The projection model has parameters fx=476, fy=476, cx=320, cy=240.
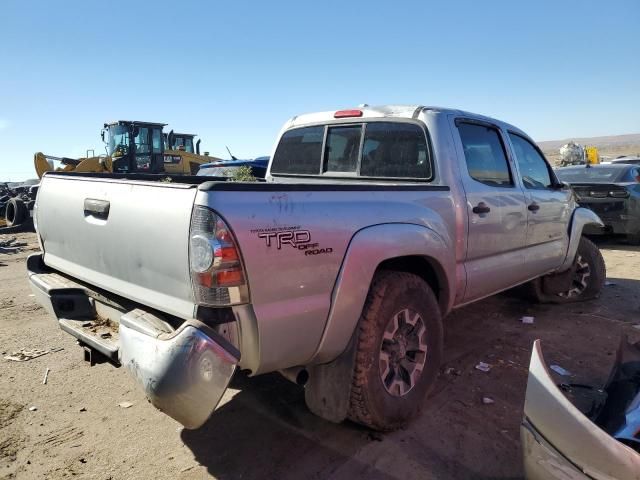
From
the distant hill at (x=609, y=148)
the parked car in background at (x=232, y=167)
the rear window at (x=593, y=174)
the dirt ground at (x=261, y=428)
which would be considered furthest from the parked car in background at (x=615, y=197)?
the distant hill at (x=609, y=148)

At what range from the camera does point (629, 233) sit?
9234 mm

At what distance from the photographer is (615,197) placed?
9.13 metres

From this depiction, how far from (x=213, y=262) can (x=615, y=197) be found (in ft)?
30.8

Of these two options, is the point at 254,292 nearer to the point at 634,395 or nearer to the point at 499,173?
the point at 634,395

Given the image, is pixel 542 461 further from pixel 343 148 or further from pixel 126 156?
pixel 126 156

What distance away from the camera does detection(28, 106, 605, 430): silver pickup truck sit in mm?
2096

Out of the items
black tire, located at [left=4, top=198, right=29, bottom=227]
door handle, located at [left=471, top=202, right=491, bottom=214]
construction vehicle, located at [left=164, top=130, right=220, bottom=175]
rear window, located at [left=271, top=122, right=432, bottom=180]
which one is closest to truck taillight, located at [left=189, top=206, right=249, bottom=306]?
rear window, located at [left=271, top=122, right=432, bottom=180]

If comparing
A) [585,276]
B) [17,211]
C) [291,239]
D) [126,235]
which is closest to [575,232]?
[585,276]

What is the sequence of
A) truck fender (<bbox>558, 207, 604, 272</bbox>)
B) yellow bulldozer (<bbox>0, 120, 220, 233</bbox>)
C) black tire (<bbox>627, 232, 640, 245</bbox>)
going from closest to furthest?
1. truck fender (<bbox>558, 207, 604, 272</bbox>)
2. black tire (<bbox>627, 232, 640, 245</bbox>)
3. yellow bulldozer (<bbox>0, 120, 220, 233</bbox>)

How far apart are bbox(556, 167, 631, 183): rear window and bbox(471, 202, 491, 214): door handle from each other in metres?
7.23

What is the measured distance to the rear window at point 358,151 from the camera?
144 inches

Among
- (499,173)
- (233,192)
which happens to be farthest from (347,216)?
(499,173)

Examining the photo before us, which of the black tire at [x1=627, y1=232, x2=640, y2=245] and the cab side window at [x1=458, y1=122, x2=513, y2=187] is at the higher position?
the cab side window at [x1=458, y1=122, x2=513, y2=187]

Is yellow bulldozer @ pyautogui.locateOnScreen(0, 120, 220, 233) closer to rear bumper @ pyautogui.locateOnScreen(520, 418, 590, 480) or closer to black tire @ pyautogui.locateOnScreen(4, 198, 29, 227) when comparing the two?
black tire @ pyautogui.locateOnScreen(4, 198, 29, 227)
